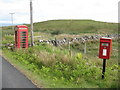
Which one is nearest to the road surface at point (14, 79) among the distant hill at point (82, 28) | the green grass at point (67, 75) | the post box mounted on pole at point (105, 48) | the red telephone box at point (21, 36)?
the green grass at point (67, 75)

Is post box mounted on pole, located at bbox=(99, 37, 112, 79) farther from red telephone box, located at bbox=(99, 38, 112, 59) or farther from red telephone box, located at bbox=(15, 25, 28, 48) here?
red telephone box, located at bbox=(15, 25, 28, 48)

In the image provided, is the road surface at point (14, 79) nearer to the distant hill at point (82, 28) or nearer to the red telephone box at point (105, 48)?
the red telephone box at point (105, 48)

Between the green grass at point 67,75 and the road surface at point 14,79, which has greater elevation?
the green grass at point 67,75

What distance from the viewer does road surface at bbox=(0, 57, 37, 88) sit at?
22.8ft

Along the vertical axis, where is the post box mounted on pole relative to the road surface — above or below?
above

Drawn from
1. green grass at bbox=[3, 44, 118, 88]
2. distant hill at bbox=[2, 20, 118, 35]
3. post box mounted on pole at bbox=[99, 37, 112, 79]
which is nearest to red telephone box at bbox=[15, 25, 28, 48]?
green grass at bbox=[3, 44, 118, 88]

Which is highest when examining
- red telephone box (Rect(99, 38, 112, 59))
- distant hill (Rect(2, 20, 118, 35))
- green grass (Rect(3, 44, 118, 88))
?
distant hill (Rect(2, 20, 118, 35))

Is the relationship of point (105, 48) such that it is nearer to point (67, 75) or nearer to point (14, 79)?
point (67, 75)

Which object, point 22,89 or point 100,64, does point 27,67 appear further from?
point 100,64

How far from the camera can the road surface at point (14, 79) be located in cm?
694

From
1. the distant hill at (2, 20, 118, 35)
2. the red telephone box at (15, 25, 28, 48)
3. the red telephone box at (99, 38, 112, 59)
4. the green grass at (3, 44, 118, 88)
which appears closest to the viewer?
the green grass at (3, 44, 118, 88)

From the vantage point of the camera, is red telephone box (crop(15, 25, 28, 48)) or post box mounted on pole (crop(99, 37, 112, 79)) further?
red telephone box (crop(15, 25, 28, 48))

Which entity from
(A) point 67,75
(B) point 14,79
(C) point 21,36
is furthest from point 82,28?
(B) point 14,79

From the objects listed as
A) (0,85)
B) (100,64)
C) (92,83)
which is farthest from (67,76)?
(100,64)
